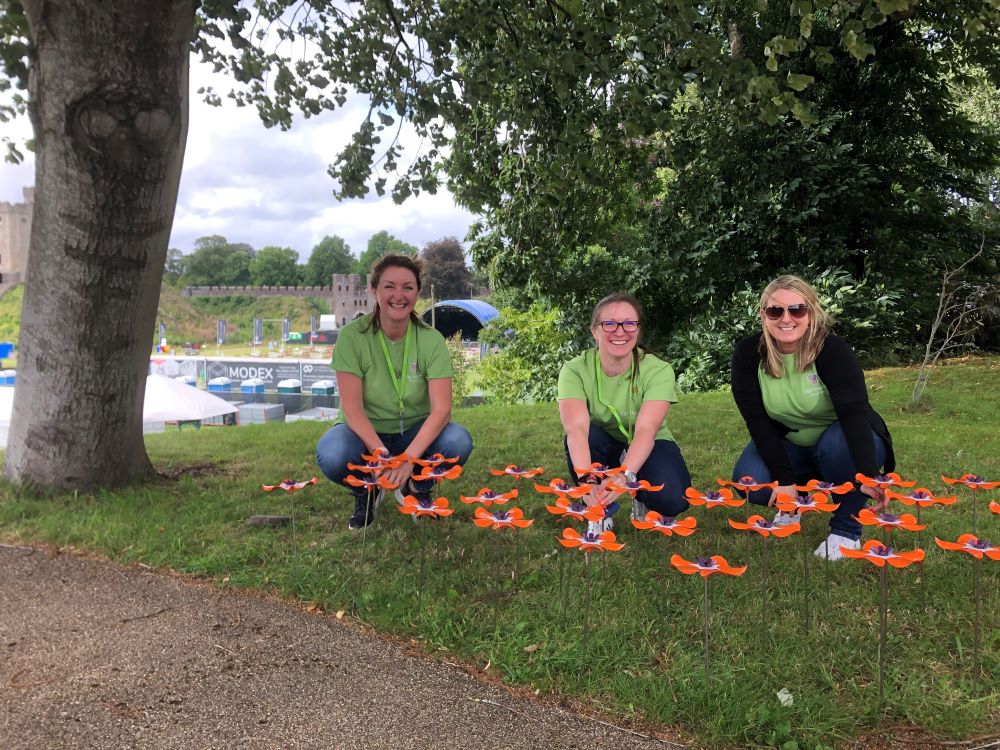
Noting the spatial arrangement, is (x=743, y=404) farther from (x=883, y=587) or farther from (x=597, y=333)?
(x=883, y=587)

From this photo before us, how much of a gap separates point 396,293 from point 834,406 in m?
2.17

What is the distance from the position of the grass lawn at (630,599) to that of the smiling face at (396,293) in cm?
107

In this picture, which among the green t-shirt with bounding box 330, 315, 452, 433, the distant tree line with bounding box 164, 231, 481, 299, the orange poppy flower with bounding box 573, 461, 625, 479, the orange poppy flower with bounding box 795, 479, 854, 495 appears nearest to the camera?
the orange poppy flower with bounding box 795, 479, 854, 495

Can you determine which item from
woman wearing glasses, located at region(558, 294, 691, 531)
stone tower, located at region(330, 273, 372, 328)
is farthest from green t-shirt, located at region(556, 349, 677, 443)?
stone tower, located at region(330, 273, 372, 328)

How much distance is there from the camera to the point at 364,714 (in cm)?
217

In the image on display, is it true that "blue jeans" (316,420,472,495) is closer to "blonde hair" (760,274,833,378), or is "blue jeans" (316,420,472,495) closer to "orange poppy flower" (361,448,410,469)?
"orange poppy flower" (361,448,410,469)

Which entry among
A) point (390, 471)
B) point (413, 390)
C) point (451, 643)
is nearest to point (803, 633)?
point (451, 643)

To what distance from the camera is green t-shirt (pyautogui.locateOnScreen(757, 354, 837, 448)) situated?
3352 millimetres

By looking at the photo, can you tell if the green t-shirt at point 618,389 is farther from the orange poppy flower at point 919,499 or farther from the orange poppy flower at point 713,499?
the orange poppy flower at point 919,499

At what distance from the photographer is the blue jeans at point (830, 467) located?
10.5 ft

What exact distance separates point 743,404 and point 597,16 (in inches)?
103

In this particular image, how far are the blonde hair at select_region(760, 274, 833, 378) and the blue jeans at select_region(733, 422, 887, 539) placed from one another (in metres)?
0.35

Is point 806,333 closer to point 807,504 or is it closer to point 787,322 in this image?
point 787,322

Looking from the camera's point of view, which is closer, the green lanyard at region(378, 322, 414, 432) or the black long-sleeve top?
the black long-sleeve top
